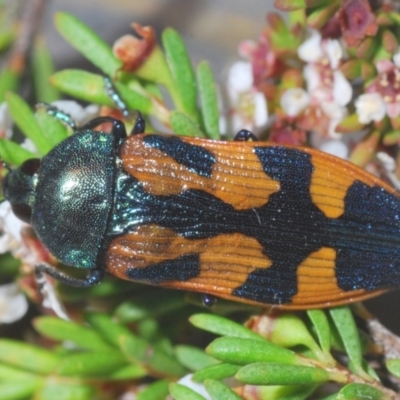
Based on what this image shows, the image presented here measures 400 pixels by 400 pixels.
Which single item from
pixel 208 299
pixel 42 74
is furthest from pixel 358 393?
pixel 42 74

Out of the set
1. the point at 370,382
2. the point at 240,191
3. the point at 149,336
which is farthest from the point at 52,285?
the point at 370,382

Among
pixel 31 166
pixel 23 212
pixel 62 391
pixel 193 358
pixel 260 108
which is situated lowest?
pixel 62 391

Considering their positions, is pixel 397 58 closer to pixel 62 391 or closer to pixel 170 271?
pixel 170 271

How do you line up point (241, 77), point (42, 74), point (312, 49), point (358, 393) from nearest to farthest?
point (358, 393) < point (312, 49) < point (241, 77) < point (42, 74)

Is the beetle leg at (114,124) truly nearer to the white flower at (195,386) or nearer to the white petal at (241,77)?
the white petal at (241,77)

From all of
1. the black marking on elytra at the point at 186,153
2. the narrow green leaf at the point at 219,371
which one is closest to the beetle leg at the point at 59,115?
the black marking on elytra at the point at 186,153
